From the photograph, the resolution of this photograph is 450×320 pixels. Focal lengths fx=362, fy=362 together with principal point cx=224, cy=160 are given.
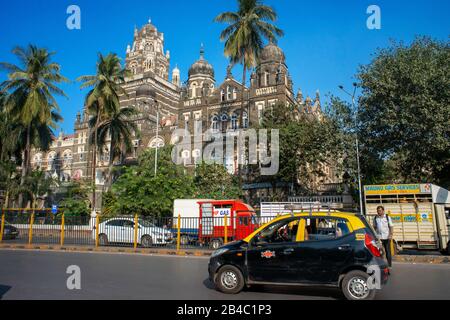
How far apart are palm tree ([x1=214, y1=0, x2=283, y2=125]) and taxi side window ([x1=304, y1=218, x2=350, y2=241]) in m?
22.5

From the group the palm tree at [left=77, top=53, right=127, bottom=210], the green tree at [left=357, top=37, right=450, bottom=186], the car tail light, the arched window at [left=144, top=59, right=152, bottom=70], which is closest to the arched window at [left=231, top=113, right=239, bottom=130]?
the palm tree at [left=77, top=53, right=127, bottom=210]

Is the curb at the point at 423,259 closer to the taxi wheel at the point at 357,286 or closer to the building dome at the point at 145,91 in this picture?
the taxi wheel at the point at 357,286

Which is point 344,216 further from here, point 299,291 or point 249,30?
point 249,30

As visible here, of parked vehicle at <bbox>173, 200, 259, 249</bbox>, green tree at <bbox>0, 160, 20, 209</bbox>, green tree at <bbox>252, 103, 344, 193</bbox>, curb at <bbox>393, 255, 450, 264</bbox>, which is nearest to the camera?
curb at <bbox>393, 255, 450, 264</bbox>

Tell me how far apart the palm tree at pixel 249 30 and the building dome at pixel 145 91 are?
29.4 meters

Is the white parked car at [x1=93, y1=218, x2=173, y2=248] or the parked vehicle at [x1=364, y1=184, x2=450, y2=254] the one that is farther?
the white parked car at [x1=93, y1=218, x2=173, y2=248]

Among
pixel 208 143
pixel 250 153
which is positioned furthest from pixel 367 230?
pixel 208 143

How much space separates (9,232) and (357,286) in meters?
22.3

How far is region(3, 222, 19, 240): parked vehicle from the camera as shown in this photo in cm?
2223

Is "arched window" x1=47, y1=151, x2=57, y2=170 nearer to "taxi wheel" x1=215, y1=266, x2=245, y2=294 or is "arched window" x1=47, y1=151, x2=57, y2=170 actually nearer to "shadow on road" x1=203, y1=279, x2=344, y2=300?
"shadow on road" x1=203, y1=279, x2=344, y2=300

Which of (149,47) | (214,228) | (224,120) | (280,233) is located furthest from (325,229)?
(149,47)

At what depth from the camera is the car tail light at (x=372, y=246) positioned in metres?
7.06

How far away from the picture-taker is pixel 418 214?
16.2 m
